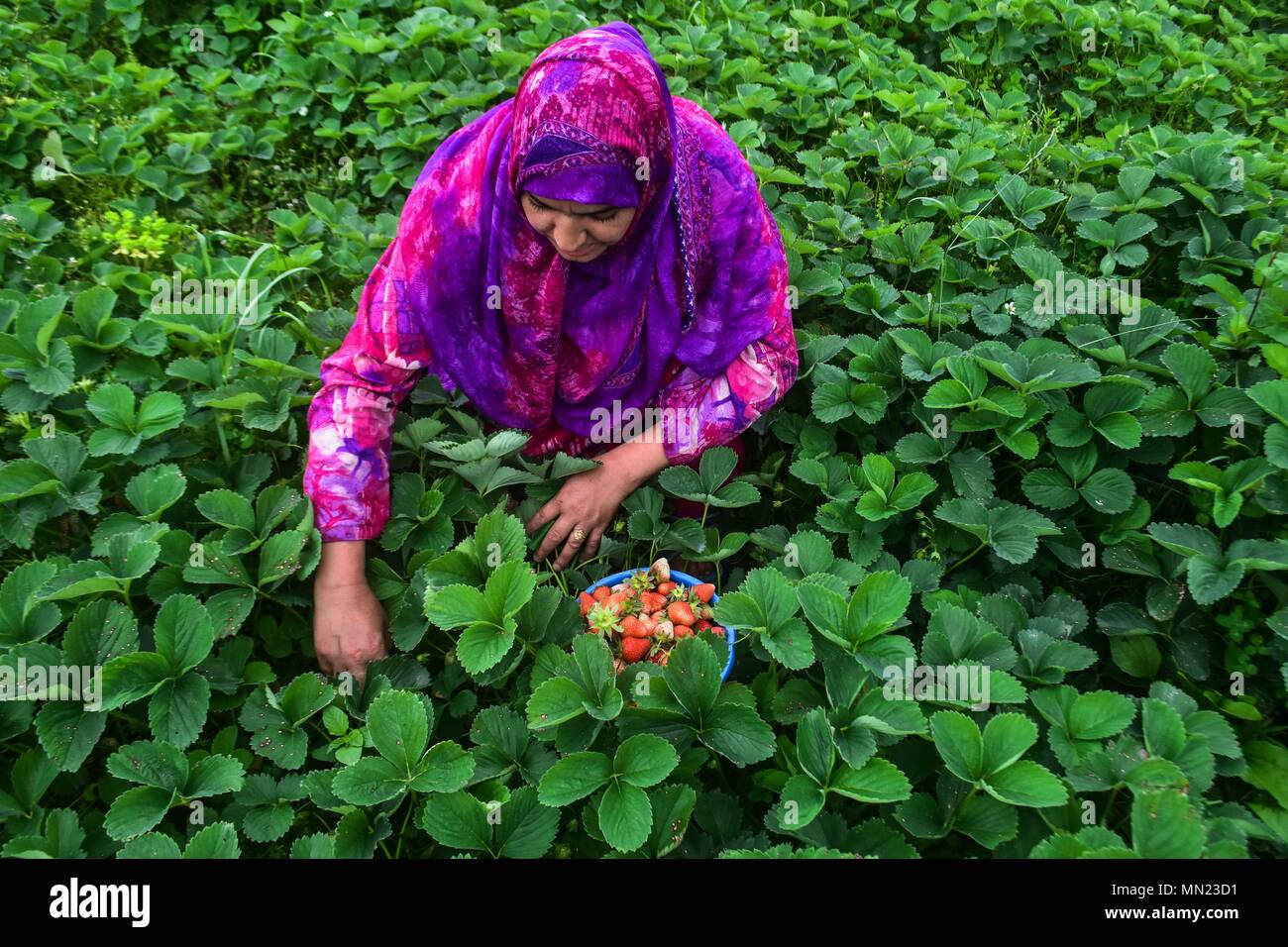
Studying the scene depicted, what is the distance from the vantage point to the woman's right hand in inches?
78.9

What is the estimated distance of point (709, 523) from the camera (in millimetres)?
2598

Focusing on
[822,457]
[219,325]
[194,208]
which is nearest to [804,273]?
[822,457]

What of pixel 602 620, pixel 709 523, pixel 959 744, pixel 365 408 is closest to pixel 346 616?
pixel 365 408

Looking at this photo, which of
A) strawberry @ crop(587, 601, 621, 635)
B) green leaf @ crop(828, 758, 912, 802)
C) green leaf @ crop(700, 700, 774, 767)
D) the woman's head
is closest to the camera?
green leaf @ crop(828, 758, 912, 802)

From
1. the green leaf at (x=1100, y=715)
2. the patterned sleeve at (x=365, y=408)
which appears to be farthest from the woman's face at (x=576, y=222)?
the green leaf at (x=1100, y=715)

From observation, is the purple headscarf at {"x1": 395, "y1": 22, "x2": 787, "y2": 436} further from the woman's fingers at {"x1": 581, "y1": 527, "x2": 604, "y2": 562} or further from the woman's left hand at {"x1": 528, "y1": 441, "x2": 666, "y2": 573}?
the woman's fingers at {"x1": 581, "y1": 527, "x2": 604, "y2": 562}

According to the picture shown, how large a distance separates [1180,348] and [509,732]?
6.43 ft

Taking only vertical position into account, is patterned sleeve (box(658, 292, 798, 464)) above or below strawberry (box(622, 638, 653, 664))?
above

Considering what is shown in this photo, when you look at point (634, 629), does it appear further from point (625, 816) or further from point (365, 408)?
point (365, 408)

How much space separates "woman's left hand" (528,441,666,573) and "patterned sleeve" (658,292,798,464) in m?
0.09

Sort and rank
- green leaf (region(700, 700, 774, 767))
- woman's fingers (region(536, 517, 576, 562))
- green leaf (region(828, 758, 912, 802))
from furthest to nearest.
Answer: woman's fingers (region(536, 517, 576, 562)) → green leaf (region(700, 700, 774, 767)) → green leaf (region(828, 758, 912, 802))

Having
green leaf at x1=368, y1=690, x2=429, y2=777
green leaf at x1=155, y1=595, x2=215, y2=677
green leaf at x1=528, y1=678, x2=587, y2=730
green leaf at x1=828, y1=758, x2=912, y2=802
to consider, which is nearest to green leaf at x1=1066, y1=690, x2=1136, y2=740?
green leaf at x1=828, y1=758, x2=912, y2=802

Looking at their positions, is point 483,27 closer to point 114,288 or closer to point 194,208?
point 194,208

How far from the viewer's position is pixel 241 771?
5.52ft
